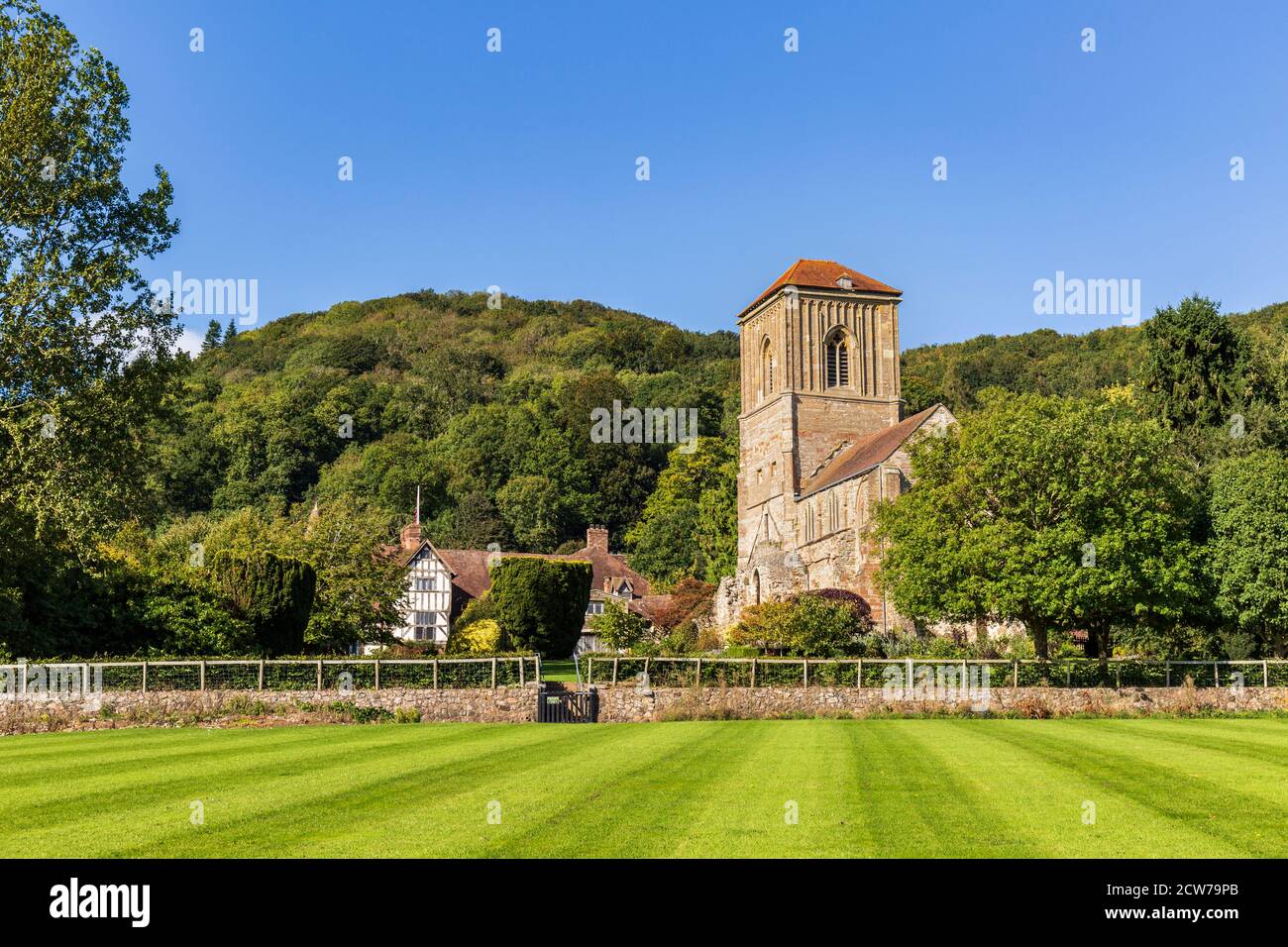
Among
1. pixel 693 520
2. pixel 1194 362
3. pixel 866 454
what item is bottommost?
pixel 693 520

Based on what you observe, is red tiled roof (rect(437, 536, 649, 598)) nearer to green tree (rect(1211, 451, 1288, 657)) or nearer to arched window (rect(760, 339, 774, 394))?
arched window (rect(760, 339, 774, 394))

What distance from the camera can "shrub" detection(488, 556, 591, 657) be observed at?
56.0 meters

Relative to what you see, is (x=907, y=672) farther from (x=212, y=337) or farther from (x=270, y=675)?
(x=212, y=337)

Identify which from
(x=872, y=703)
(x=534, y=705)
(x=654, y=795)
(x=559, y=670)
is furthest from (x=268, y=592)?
(x=654, y=795)

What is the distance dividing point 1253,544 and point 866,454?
29506 mm

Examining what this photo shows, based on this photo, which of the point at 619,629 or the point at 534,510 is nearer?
the point at 619,629

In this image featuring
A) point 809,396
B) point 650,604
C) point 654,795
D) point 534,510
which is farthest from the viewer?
point 534,510

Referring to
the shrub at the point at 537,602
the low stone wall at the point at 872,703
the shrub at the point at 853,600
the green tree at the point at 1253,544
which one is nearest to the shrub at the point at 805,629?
the shrub at the point at 853,600

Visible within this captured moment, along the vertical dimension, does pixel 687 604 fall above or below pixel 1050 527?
below

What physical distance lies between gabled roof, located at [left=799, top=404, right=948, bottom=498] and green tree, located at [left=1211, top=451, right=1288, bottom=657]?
722 inches

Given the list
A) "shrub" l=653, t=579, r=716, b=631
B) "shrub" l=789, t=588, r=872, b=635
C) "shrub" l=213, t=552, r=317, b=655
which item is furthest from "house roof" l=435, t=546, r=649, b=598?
"shrub" l=213, t=552, r=317, b=655

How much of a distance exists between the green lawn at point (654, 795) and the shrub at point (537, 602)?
117ft

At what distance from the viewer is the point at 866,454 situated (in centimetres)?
6556
